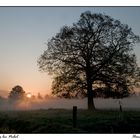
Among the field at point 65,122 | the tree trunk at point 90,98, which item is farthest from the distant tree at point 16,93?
the tree trunk at point 90,98

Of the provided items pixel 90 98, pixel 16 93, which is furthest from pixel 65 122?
pixel 90 98

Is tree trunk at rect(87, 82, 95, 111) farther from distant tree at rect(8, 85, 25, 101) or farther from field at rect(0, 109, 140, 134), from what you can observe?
distant tree at rect(8, 85, 25, 101)

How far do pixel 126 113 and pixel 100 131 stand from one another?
4936 mm

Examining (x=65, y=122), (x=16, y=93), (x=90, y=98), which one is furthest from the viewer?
(x=90, y=98)

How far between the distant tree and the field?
1.33m

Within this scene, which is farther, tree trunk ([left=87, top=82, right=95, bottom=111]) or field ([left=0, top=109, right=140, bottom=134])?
tree trunk ([left=87, top=82, right=95, bottom=111])

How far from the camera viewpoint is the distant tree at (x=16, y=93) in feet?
98.6

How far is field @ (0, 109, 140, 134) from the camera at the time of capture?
25.8 metres

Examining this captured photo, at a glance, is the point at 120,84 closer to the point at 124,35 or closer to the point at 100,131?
the point at 124,35

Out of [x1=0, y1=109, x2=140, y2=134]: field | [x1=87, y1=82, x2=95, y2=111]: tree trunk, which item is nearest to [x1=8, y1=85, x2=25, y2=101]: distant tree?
[x1=0, y1=109, x2=140, y2=134]: field

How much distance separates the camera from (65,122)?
2747 cm

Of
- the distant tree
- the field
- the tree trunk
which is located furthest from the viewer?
the tree trunk

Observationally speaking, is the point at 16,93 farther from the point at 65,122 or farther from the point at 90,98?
the point at 90,98

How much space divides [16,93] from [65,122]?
5162mm
